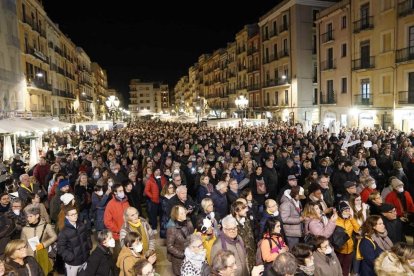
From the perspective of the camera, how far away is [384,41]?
25.9 meters

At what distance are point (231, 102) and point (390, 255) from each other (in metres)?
56.0

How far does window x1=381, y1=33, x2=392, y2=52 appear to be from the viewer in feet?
83.4

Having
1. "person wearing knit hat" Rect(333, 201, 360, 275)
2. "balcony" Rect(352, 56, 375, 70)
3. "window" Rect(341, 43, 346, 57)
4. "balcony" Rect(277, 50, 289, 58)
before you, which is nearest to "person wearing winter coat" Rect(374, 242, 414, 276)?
"person wearing knit hat" Rect(333, 201, 360, 275)

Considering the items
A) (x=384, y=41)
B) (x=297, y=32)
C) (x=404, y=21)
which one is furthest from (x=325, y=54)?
(x=404, y=21)

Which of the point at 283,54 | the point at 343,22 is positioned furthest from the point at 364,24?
the point at 283,54

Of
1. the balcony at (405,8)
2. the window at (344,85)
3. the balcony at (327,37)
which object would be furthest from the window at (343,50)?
the balcony at (405,8)

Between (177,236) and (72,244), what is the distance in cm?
152

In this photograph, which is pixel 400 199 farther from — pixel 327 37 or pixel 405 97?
pixel 327 37

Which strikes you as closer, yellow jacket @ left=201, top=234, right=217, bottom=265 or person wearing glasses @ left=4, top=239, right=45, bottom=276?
person wearing glasses @ left=4, top=239, right=45, bottom=276

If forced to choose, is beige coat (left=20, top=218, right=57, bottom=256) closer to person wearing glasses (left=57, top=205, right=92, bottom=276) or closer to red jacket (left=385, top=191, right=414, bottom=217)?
person wearing glasses (left=57, top=205, right=92, bottom=276)

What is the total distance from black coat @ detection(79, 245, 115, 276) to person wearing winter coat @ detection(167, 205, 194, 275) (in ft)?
3.03

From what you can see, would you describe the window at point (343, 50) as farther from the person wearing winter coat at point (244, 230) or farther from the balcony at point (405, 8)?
the person wearing winter coat at point (244, 230)

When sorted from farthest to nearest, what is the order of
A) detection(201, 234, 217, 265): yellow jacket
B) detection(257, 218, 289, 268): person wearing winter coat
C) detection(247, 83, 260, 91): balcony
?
detection(247, 83, 260, 91): balcony < detection(201, 234, 217, 265): yellow jacket < detection(257, 218, 289, 268): person wearing winter coat

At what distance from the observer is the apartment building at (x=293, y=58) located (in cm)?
3622
